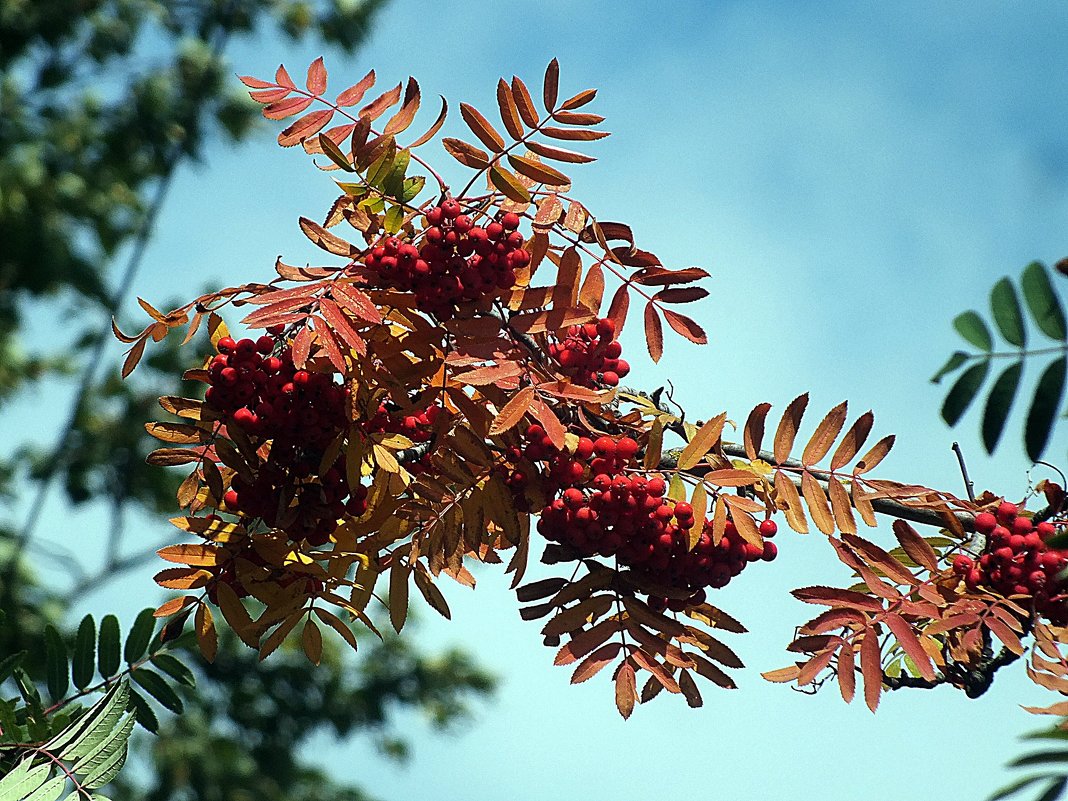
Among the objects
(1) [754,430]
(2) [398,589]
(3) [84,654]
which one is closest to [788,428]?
(1) [754,430]

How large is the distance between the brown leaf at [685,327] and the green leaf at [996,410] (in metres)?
0.61

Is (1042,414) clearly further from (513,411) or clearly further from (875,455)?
(513,411)

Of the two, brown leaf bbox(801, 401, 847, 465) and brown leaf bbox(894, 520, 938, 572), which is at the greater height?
brown leaf bbox(801, 401, 847, 465)

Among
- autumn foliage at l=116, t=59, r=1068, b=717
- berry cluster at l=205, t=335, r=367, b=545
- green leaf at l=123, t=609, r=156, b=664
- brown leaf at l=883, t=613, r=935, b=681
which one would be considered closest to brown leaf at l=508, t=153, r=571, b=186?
autumn foliage at l=116, t=59, r=1068, b=717

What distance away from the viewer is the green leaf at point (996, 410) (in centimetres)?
110

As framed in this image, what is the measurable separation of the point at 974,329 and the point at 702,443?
0.43m

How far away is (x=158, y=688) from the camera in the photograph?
1803 mm

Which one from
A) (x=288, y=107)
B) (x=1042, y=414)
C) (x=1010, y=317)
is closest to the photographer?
(x=1042, y=414)

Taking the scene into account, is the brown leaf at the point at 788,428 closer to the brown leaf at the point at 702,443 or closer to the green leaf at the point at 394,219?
the brown leaf at the point at 702,443

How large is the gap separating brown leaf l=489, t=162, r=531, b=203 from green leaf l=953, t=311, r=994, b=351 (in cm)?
62

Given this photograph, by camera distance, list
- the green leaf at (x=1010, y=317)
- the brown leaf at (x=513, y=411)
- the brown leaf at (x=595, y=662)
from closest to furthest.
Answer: the green leaf at (x=1010, y=317)
the brown leaf at (x=513, y=411)
the brown leaf at (x=595, y=662)

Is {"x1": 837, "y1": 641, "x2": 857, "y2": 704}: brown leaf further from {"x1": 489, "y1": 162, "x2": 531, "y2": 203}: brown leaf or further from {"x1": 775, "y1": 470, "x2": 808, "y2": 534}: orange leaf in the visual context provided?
{"x1": 489, "y1": 162, "x2": 531, "y2": 203}: brown leaf

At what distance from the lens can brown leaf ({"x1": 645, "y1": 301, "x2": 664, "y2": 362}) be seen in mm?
1676

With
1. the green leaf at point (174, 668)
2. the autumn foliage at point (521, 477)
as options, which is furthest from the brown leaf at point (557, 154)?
the green leaf at point (174, 668)
